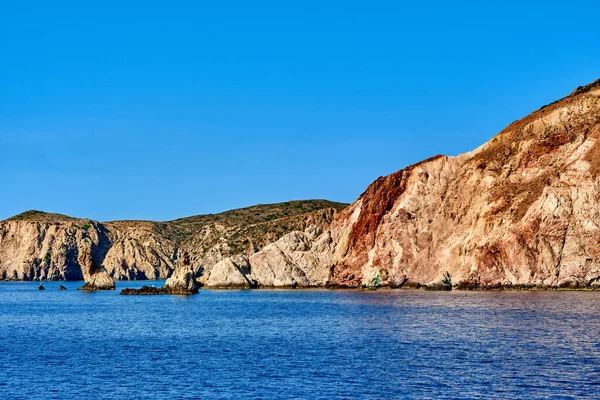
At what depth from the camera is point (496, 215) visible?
120 meters

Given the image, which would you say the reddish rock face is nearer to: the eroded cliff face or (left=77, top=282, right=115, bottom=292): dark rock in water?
the eroded cliff face

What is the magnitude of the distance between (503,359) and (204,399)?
20374 millimetres

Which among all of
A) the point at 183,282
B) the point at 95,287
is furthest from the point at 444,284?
the point at 95,287

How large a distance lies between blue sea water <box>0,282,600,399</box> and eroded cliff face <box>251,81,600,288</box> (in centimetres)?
1745

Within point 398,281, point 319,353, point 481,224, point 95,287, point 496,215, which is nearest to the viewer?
point 319,353

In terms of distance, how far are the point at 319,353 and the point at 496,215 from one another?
7184 centimetres

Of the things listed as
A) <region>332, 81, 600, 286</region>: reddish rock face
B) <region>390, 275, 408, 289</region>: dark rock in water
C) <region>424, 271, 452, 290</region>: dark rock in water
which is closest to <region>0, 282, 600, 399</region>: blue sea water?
<region>332, 81, 600, 286</region>: reddish rock face

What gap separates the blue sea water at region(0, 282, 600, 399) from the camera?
4022 centimetres

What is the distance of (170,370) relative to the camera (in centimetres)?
4775

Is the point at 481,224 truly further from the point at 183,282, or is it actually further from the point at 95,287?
the point at 95,287

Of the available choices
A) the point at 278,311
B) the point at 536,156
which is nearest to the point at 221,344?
the point at 278,311

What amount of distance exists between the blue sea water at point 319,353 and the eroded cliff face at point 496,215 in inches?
687

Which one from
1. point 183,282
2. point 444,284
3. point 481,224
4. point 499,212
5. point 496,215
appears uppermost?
point 499,212

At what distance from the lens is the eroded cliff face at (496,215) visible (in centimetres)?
10900
